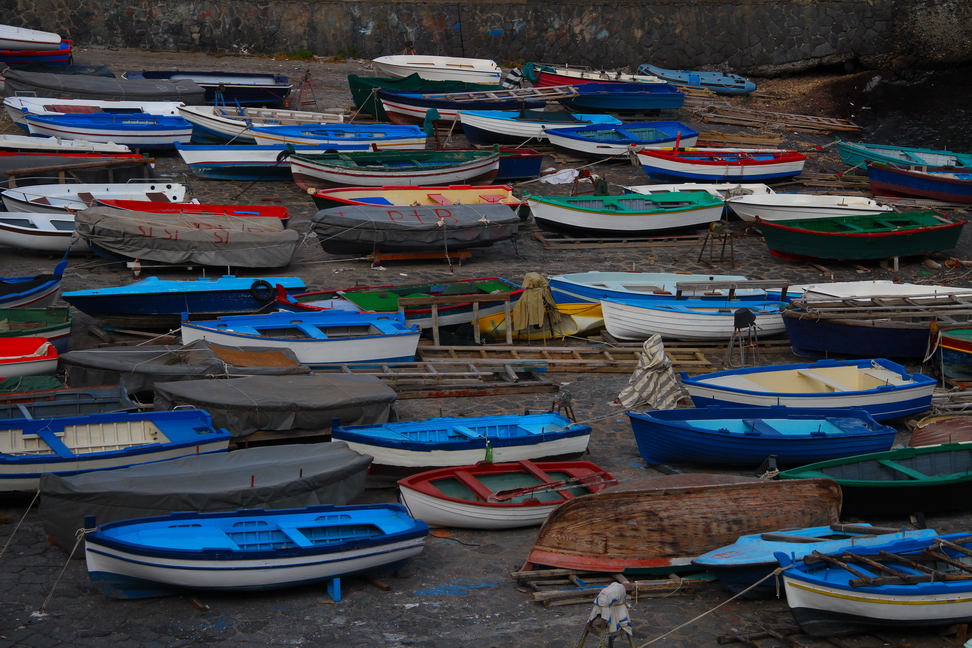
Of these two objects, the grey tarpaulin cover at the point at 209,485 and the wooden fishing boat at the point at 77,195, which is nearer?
the grey tarpaulin cover at the point at 209,485

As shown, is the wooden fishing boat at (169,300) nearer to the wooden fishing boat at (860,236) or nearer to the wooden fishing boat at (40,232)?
the wooden fishing boat at (40,232)

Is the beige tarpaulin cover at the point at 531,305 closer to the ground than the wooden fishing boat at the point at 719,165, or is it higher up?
closer to the ground

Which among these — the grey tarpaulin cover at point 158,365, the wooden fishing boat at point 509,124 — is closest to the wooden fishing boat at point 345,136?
the wooden fishing boat at point 509,124

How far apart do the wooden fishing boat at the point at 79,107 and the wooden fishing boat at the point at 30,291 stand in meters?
10.9

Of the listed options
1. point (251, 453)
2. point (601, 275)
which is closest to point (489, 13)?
point (601, 275)

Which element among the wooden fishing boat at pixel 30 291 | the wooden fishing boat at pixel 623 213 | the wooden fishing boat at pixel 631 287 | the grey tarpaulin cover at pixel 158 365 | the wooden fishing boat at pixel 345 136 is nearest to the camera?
the grey tarpaulin cover at pixel 158 365

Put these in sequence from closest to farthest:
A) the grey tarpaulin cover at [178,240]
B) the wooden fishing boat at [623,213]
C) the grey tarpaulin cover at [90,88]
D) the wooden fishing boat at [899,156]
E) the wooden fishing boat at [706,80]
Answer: the grey tarpaulin cover at [178,240] < the wooden fishing boat at [623,213] < the wooden fishing boat at [899,156] < the grey tarpaulin cover at [90,88] < the wooden fishing boat at [706,80]

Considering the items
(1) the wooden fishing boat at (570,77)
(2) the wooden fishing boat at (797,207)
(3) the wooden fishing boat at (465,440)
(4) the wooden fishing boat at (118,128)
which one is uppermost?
(1) the wooden fishing boat at (570,77)

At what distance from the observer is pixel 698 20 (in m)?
37.6

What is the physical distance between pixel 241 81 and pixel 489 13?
1057cm

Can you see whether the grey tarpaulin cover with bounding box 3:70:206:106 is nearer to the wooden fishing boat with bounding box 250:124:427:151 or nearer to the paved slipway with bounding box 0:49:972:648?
the wooden fishing boat with bounding box 250:124:427:151

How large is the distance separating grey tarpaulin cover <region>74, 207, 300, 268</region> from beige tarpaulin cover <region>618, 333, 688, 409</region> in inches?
330

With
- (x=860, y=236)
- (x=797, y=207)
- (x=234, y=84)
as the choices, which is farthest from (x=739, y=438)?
(x=234, y=84)

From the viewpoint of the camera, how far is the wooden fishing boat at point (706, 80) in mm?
36375
